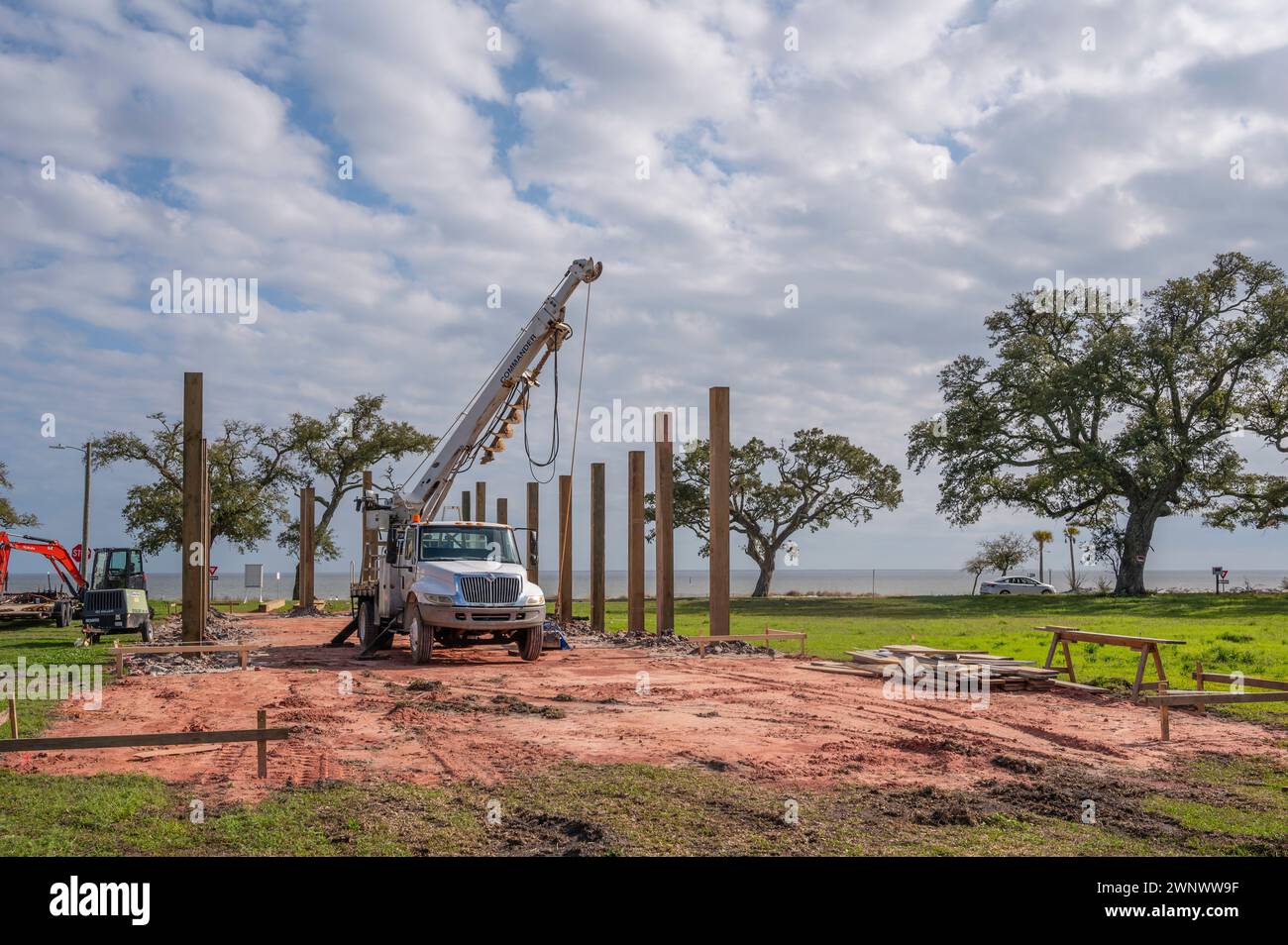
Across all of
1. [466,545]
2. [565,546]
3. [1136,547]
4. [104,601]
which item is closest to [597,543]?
[565,546]

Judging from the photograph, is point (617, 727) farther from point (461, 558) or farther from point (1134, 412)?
point (1134, 412)

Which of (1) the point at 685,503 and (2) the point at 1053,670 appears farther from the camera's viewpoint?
(1) the point at 685,503

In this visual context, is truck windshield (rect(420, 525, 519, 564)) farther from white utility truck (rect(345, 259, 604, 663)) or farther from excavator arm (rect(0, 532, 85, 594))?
excavator arm (rect(0, 532, 85, 594))

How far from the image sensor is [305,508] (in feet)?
127

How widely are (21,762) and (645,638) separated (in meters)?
14.3

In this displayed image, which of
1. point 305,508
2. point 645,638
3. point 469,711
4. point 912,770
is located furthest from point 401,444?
point 912,770

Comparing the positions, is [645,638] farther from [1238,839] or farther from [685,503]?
[685,503]

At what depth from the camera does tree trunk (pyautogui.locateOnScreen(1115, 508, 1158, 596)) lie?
43.1 m

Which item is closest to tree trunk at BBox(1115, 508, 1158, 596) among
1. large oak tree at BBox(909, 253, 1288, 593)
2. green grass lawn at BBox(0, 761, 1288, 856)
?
large oak tree at BBox(909, 253, 1288, 593)

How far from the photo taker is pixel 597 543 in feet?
84.0

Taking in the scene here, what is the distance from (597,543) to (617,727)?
1470cm

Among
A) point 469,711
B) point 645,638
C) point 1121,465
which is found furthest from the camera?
point 1121,465

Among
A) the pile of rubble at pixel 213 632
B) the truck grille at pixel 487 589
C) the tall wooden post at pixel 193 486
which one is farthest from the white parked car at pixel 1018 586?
the tall wooden post at pixel 193 486

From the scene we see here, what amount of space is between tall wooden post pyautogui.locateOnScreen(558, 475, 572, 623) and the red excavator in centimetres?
1446
